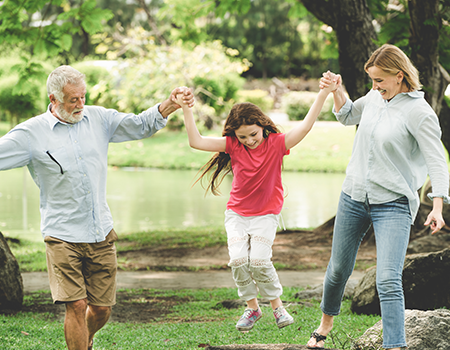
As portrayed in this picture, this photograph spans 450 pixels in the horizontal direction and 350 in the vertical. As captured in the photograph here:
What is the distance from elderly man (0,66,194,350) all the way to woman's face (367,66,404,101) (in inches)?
74.2

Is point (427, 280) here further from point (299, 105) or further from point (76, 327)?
point (299, 105)

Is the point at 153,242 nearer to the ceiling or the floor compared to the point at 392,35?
nearer to the floor

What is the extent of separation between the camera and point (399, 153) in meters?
3.36

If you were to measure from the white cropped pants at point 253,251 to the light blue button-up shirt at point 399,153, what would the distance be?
0.70m

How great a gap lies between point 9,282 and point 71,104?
290 cm

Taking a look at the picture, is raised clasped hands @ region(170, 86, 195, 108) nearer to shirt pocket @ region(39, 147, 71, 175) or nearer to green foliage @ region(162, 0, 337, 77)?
shirt pocket @ region(39, 147, 71, 175)

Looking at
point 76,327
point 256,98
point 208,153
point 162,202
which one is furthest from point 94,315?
point 256,98

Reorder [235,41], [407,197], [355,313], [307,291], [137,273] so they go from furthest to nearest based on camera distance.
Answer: [235,41] < [137,273] < [307,291] < [355,313] < [407,197]

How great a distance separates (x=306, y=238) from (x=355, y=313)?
4787 millimetres

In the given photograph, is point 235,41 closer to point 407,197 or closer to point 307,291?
point 307,291

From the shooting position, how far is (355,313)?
5574 millimetres

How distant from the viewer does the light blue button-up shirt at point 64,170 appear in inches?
136

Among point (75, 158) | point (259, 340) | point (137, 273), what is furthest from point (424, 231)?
point (75, 158)

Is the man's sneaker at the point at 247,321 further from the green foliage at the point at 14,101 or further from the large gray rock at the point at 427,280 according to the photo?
the green foliage at the point at 14,101
